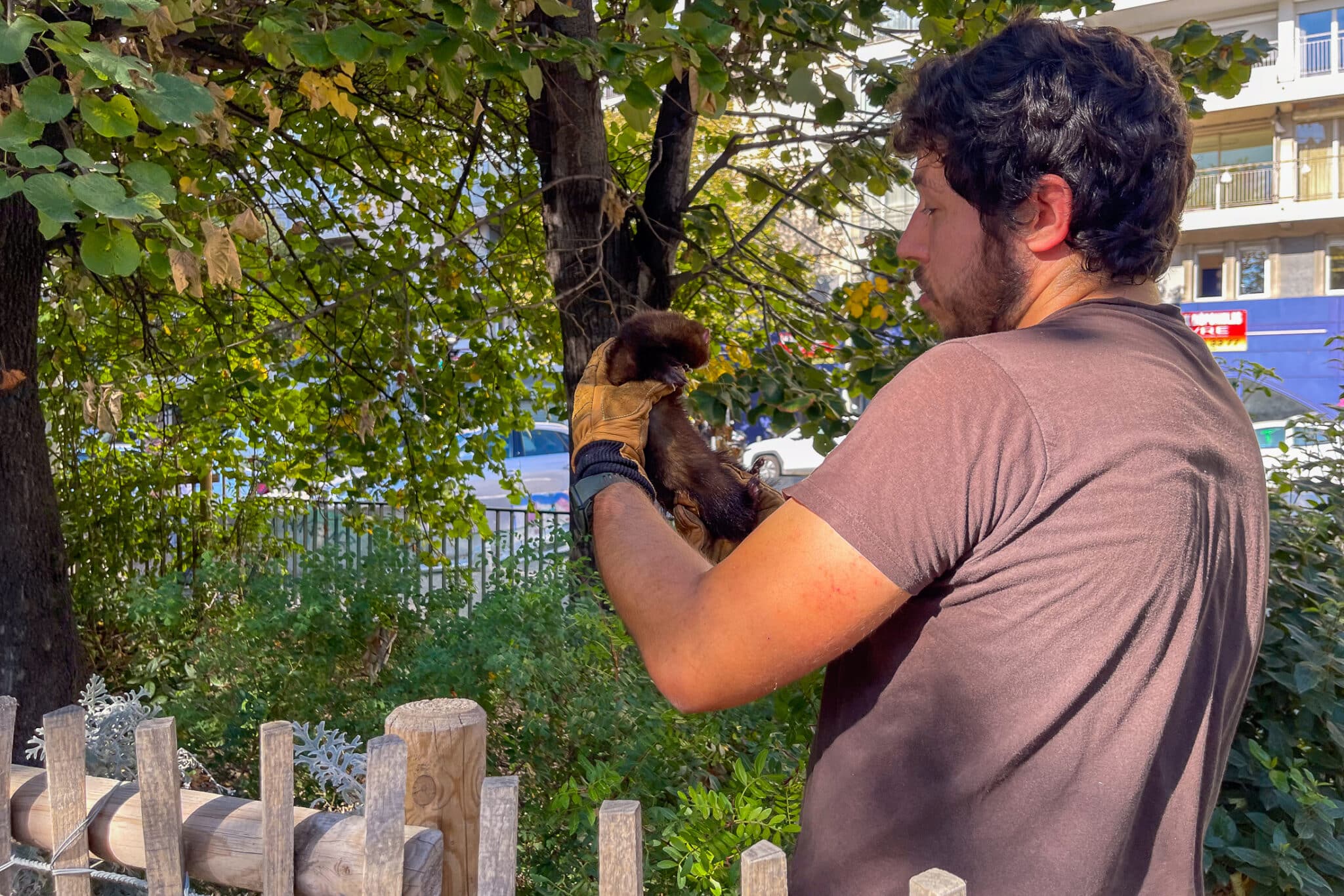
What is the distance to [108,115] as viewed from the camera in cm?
242

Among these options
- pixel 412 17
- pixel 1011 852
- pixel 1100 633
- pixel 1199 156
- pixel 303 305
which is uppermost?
pixel 1199 156

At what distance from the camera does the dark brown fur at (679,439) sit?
78.0 inches

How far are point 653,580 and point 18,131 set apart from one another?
6.16ft

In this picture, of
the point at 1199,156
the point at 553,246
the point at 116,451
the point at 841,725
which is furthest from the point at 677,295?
the point at 1199,156

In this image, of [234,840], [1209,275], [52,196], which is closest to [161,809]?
[234,840]

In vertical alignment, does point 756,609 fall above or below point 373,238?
below

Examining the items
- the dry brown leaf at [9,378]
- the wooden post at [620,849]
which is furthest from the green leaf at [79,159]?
the dry brown leaf at [9,378]

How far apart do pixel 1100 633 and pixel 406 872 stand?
111cm

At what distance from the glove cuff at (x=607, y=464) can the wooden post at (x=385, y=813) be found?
49 cm

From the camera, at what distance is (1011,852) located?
110 centimetres

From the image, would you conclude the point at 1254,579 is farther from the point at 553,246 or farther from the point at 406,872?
the point at 553,246

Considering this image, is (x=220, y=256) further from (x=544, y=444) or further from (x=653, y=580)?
(x=544, y=444)

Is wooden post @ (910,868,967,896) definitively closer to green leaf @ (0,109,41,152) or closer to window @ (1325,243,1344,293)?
green leaf @ (0,109,41,152)

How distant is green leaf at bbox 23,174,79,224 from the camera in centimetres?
212
